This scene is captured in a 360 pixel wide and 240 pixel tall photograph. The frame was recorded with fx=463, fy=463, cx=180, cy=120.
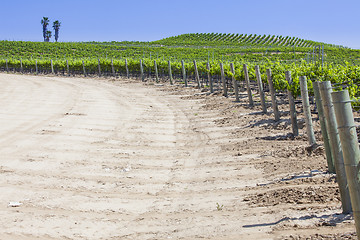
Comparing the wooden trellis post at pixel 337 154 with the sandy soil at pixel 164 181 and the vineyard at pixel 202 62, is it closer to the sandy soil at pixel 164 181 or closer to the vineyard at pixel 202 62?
the sandy soil at pixel 164 181

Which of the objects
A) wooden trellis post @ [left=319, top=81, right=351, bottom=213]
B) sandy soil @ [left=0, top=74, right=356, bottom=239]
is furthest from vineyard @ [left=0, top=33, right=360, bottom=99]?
wooden trellis post @ [left=319, top=81, right=351, bottom=213]

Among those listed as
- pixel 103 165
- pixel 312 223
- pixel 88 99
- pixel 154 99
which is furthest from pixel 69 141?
pixel 154 99

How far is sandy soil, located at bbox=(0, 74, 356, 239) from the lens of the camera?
17.4 ft

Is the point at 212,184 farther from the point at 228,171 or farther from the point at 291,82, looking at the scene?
the point at 291,82

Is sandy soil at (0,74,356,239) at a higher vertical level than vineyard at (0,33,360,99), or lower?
lower

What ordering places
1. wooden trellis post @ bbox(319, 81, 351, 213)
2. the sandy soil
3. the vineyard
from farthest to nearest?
the vineyard
the sandy soil
wooden trellis post @ bbox(319, 81, 351, 213)

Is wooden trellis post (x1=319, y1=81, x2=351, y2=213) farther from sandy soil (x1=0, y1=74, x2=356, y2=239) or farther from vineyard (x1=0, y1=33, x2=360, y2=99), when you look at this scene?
vineyard (x1=0, y1=33, x2=360, y2=99)

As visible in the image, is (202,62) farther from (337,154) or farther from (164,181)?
(337,154)

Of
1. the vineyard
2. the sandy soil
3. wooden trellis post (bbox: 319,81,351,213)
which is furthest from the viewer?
the vineyard

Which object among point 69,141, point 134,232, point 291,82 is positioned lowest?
point 134,232

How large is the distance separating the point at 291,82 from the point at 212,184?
15.2 ft

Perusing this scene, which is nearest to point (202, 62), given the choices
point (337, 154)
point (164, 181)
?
point (164, 181)

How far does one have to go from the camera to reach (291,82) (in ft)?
36.3

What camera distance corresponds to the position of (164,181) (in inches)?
308
